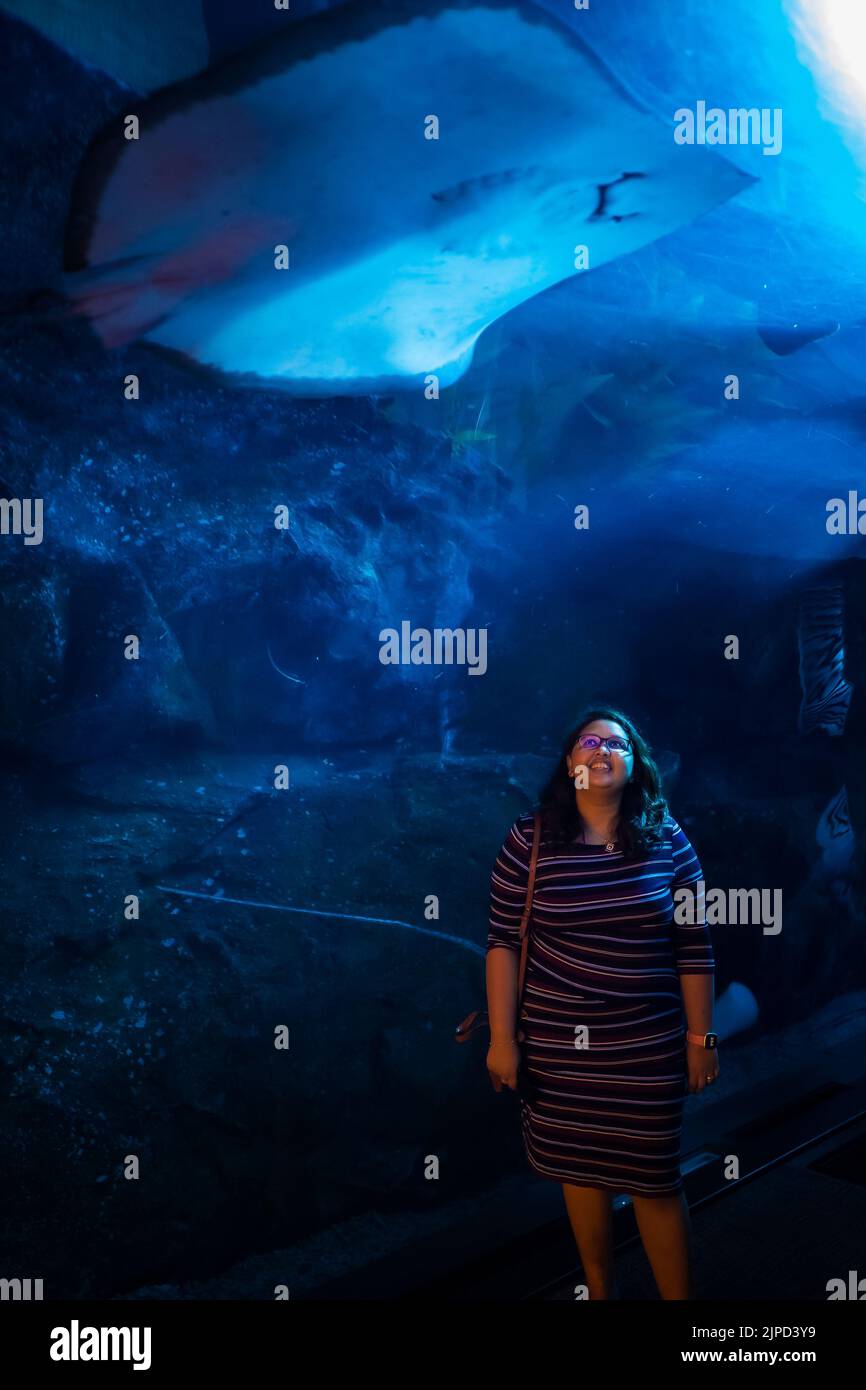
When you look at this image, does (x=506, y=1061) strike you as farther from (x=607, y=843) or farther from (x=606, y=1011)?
(x=607, y=843)

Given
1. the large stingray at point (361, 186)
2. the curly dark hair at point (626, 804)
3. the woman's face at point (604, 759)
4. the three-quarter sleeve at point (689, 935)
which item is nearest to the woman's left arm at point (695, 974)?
the three-quarter sleeve at point (689, 935)

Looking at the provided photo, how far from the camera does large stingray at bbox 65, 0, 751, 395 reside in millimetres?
2633

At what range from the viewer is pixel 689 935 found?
2.07m

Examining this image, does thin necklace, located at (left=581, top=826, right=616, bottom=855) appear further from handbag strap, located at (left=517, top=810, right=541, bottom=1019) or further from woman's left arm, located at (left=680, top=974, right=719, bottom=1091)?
woman's left arm, located at (left=680, top=974, right=719, bottom=1091)

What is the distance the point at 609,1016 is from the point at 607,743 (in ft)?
2.09

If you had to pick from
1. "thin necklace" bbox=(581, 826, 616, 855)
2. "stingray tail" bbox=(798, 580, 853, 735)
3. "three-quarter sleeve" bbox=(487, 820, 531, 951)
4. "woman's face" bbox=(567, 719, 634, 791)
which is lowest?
"three-quarter sleeve" bbox=(487, 820, 531, 951)

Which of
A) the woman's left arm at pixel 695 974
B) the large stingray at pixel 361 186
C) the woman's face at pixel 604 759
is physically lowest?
the woman's left arm at pixel 695 974

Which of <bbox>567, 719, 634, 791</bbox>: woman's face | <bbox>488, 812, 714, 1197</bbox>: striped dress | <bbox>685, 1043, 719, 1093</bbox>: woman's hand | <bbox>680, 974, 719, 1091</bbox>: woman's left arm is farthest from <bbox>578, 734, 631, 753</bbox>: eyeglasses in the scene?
<bbox>685, 1043, 719, 1093</bbox>: woman's hand

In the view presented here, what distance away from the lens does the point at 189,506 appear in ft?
10.8

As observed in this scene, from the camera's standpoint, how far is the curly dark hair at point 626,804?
2111mm

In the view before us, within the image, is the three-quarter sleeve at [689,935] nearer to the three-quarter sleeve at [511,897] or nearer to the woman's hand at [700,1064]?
the woman's hand at [700,1064]
